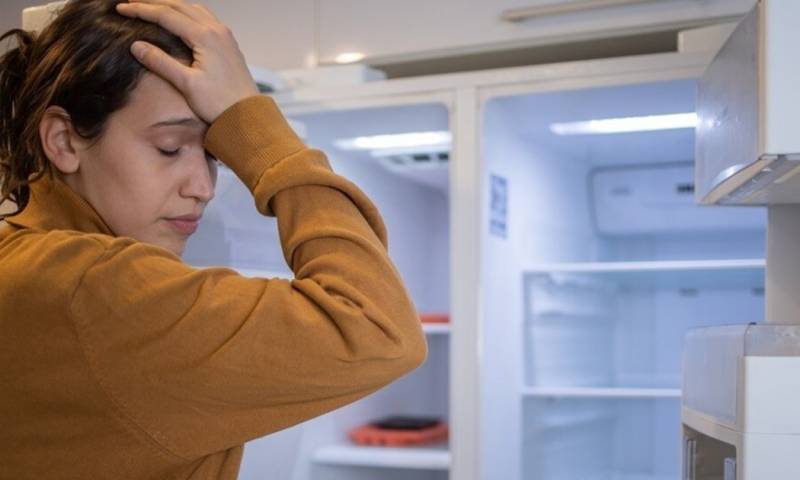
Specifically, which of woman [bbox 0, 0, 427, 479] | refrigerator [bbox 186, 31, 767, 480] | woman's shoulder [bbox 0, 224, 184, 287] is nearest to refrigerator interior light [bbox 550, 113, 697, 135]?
refrigerator [bbox 186, 31, 767, 480]

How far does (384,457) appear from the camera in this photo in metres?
1.99

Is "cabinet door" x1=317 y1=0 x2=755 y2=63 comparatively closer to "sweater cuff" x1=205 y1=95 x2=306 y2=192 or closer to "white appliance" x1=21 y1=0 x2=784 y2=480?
"white appliance" x1=21 y1=0 x2=784 y2=480

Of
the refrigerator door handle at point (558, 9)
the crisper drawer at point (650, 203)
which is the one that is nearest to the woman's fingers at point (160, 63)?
the refrigerator door handle at point (558, 9)

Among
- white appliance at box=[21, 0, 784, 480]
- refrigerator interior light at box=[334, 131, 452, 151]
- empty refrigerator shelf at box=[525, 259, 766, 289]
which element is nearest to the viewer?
white appliance at box=[21, 0, 784, 480]

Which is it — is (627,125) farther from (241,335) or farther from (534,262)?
(241,335)

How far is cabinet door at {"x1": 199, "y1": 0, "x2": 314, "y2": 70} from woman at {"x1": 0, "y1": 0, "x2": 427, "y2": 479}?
1.05 metres

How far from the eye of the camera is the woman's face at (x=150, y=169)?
31.3 inches

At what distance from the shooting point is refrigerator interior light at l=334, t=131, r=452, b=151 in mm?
2104

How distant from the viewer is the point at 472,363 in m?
1.71

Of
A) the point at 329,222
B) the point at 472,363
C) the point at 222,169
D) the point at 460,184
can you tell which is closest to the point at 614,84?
the point at 460,184

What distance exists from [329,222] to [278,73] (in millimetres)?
1167

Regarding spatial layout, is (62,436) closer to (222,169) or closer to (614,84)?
(222,169)

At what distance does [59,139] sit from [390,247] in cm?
155

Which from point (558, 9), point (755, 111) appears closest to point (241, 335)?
point (755, 111)
